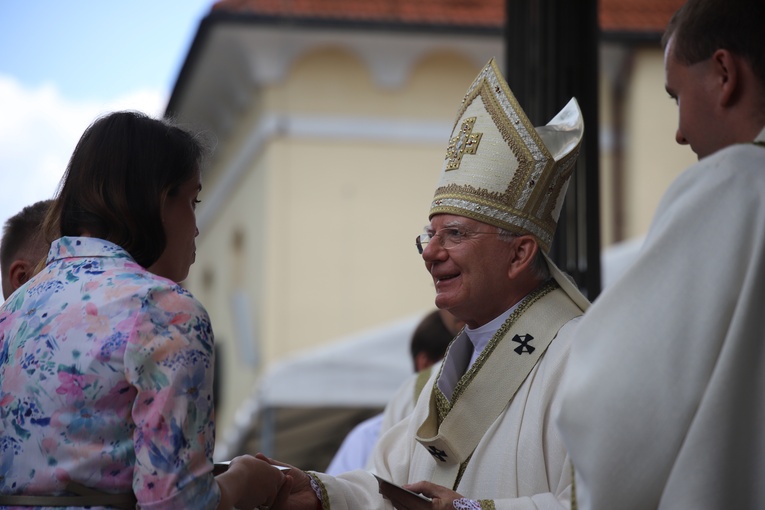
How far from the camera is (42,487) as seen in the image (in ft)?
8.28

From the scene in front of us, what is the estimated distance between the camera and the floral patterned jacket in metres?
2.49

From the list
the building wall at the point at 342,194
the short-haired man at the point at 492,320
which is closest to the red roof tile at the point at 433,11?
the building wall at the point at 342,194

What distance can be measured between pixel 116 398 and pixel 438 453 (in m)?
1.39

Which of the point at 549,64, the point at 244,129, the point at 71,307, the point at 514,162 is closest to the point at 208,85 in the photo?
the point at 244,129

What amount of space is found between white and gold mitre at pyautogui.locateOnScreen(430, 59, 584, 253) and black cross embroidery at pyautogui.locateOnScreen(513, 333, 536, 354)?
1.11 feet

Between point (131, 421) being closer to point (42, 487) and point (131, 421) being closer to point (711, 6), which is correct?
point (42, 487)

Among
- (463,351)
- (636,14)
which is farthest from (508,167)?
(636,14)

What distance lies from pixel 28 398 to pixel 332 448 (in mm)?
8181

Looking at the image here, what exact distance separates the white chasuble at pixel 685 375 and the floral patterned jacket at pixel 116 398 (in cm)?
74

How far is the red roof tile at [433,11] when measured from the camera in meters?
15.0

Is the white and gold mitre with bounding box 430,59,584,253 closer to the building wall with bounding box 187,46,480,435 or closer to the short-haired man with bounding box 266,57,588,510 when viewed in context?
the short-haired man with bounding box 266,57,588,510

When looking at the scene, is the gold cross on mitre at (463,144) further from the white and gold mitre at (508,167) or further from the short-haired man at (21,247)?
the short-haired man at (21,247)

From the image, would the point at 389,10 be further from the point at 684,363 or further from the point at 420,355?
the point at 684,363

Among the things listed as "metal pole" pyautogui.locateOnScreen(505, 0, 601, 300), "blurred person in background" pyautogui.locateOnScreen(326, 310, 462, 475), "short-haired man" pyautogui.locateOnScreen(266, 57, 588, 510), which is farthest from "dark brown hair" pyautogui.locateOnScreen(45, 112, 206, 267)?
"blurred person in background" pyautogui.locateOnScreen(326, 310, 462, 475)
